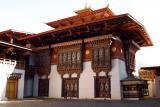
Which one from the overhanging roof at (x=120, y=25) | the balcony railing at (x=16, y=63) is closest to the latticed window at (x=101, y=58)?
the overhanging roof at (x=120, y=25)

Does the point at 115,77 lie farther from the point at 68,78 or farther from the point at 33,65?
the point at 33,65

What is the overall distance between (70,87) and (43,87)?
11.5 feet

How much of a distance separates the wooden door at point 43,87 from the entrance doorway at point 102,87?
5852 millimetres

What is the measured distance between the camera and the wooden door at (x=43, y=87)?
21.6 meters

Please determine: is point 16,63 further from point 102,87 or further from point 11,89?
point 102,87

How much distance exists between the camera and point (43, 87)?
2192 centimetres

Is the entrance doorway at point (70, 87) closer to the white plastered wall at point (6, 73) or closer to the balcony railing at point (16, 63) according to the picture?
the white plastered wall at point (6, 73)

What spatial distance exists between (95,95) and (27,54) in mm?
8714

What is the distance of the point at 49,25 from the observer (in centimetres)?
2595

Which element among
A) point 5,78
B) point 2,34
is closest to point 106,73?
point 5,78

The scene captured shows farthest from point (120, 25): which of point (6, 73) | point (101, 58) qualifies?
point (6, 73)

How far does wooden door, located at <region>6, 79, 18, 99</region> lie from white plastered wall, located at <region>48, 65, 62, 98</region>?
135 inches

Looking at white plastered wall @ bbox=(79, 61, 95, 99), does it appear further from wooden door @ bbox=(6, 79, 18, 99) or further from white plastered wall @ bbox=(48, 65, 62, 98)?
wooden door @ bbox=(6, 79, 18, 99)

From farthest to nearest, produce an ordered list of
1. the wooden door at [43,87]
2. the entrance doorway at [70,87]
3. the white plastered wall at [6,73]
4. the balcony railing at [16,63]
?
the wooden door at [43,87]
the entrance doorway at [70,87]
the balcony railing at [16,63]
the white plastered wall at [6,73]
